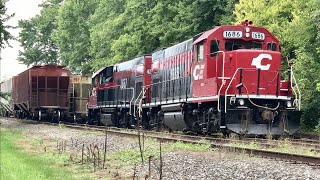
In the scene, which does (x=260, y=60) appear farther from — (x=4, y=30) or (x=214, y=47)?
(x=4, y=30)

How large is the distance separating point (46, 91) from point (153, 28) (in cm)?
925

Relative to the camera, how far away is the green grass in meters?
10.3

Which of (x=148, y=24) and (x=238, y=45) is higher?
(x=148, y=24)

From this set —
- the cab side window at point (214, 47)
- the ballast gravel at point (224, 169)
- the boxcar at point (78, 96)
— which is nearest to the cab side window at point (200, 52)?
the cab side window at point (214, 47)

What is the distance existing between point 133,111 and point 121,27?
21.6 m

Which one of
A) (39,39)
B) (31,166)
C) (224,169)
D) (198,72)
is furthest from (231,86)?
(39,39)

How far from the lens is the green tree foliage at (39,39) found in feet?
230

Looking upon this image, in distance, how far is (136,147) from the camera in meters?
15.7

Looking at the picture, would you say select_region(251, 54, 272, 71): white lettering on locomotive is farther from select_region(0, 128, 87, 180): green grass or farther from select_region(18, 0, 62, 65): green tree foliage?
select_region(18, 0, 62, 65): green tree foliage

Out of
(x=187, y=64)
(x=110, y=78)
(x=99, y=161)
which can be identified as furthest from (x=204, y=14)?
(x=99, y=161)

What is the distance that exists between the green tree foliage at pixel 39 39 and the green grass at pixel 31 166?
183ft

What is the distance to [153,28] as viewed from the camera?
38562 mm

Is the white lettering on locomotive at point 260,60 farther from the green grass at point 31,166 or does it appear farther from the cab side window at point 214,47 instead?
the green grass at point 31,166

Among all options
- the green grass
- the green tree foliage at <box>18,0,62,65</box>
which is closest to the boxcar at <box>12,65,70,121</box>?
the green grass
